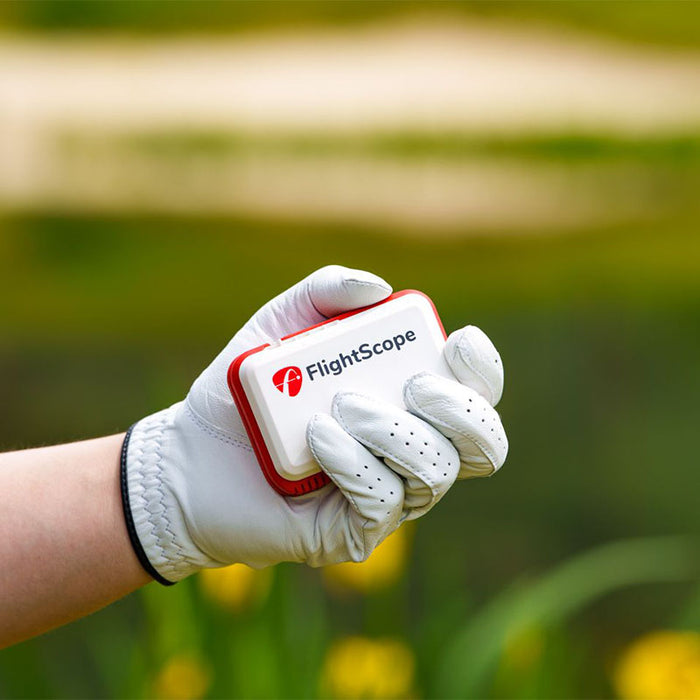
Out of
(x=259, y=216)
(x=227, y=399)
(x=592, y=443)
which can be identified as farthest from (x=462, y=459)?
(x=259, y=216)

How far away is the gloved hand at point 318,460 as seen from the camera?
983 millimetres

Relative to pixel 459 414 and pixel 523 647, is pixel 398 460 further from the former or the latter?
pixel 523 647

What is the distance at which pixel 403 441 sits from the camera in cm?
97

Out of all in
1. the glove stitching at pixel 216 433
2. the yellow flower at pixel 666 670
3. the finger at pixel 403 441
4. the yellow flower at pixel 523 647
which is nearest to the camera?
the finger at pixel 403 441

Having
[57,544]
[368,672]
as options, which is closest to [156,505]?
[57,544]

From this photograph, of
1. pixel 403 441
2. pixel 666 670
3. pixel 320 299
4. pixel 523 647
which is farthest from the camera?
pixel 523 647

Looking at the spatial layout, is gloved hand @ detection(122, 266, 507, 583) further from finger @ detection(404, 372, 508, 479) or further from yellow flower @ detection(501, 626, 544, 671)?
yellow flower @ detection(501, 626, 544, 671)

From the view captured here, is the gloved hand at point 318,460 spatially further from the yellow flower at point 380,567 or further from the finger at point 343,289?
the yellow flower at point 380,567

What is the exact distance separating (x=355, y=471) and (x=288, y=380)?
4.9 inches

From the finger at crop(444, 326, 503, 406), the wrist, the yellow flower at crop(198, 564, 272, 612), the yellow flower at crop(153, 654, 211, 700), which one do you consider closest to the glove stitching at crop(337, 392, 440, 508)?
the finger at crop(444, 326, 503, 406)

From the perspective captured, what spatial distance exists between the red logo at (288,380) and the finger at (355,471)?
41mm

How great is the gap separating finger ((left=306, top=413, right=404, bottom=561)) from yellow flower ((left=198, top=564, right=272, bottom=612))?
649 millimetres

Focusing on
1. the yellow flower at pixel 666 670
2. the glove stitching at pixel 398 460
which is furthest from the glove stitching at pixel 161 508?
the yellow flower at pixel 666 670

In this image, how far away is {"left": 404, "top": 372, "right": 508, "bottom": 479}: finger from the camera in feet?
3.23
